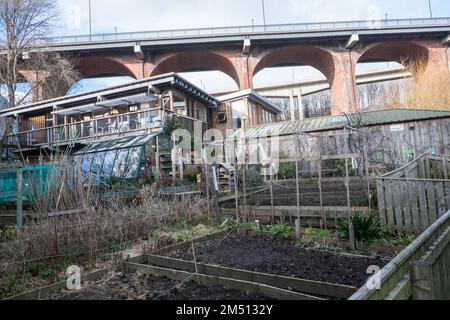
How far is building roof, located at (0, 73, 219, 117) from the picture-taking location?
1773 centimetres

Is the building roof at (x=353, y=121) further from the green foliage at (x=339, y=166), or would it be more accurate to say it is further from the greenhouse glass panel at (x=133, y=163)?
the greenhouse glass panel at (x=133, y=163)

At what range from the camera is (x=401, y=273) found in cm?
193

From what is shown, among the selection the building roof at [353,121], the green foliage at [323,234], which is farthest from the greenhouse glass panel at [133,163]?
the green foliage at [323,234]

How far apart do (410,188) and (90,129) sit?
19201 mm

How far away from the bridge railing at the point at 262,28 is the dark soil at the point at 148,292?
2587 cm

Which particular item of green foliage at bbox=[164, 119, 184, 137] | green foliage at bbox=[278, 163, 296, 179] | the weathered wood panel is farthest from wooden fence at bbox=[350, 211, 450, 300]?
green foliage at bbox=[164, 119, 184, 137]

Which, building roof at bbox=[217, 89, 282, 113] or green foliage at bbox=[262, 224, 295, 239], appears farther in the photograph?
building roof at bbox=[217, 89, 282, 113]

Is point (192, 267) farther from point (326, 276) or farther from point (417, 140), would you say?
point (417, 140)

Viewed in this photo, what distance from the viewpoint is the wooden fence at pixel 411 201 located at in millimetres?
5727

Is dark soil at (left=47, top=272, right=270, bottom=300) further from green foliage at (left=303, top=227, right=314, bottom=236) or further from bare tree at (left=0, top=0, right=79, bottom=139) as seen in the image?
bare tree at (left=0, top=0, right=79, bottom=139)

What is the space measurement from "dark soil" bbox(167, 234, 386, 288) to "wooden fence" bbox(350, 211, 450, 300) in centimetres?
166

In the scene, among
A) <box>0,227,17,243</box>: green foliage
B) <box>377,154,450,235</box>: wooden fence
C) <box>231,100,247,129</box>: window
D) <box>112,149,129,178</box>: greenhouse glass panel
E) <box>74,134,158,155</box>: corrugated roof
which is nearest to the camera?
<box>377,154,450,235</box>: wooden fence

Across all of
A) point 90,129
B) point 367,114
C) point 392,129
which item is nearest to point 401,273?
point 392,129

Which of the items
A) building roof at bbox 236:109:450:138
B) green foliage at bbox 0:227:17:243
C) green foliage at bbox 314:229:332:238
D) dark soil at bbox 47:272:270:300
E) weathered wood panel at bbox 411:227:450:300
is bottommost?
dark soil at bbox 47:272:270:300
